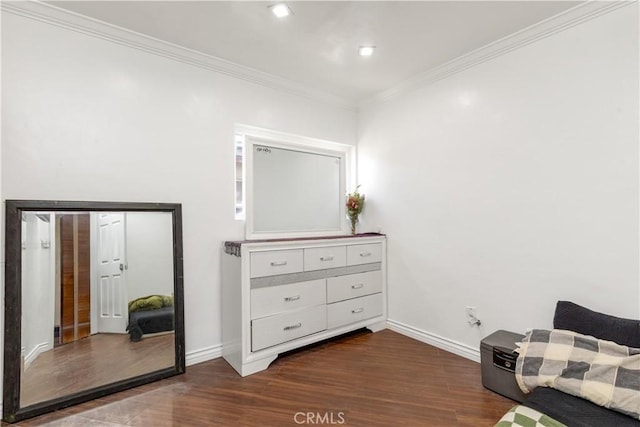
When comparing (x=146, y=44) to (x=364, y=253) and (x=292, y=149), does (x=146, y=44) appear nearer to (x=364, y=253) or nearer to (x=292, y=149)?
(x=292, y=149)

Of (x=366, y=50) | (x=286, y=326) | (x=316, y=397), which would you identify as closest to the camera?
(x=316, y=397)

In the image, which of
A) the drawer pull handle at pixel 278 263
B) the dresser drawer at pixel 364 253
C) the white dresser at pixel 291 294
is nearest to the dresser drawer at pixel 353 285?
the white dresser at pixel 291 294

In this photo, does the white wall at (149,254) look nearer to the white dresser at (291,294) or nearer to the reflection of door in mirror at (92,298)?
the reflection of door in mirror at (92,298)

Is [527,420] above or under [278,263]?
under

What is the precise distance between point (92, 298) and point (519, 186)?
131 inches

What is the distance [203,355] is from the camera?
8.73ft

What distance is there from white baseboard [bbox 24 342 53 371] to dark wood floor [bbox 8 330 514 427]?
0.35 metres

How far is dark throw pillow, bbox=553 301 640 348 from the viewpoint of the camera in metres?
1.74

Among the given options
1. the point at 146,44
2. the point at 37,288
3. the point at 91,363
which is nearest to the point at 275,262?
the point at 91,363

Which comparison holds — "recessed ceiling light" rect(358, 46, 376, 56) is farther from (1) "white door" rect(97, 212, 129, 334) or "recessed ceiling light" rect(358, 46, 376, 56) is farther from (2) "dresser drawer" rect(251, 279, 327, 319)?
(1) "white door" rect(97, 212, 129, 334)

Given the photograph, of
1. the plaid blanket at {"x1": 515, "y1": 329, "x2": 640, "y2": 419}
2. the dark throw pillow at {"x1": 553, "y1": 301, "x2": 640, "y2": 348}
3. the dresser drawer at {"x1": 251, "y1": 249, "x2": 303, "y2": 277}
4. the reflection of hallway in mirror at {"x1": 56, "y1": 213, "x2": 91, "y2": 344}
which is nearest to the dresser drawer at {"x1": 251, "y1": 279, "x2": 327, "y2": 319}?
the dresser drawer at {"x1": 251, "y1": 249, "x2": 303, "y2": 277}

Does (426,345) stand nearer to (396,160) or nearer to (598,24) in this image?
(396,160)

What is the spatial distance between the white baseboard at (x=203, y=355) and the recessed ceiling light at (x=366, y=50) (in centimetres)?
288

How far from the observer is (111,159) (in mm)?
2301
